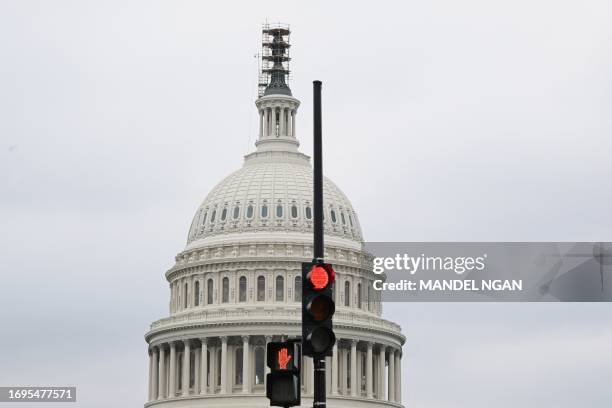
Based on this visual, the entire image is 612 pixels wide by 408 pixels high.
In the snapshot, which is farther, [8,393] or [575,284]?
[8,393]

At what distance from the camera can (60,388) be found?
102 metres

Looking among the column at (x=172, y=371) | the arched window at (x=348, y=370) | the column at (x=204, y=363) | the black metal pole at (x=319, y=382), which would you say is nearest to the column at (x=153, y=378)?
the column at (x=172, y=371)

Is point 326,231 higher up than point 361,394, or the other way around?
point 326,231

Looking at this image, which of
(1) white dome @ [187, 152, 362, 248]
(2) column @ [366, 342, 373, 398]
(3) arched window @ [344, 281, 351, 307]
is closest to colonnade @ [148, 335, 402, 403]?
(2) column @ [366, 342, 373, 398]

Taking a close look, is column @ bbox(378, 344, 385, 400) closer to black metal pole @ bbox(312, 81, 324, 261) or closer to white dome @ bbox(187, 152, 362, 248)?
white dome @ bbox(187, 152, 362, 248)

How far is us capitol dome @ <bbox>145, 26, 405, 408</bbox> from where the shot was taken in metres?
148

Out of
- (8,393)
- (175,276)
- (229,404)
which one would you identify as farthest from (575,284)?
(175,276)

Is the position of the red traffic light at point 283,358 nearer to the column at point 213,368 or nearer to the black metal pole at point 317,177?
the black metal pole at point 317,177

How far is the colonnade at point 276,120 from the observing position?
162500mm

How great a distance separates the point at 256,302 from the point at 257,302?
0.52 ft

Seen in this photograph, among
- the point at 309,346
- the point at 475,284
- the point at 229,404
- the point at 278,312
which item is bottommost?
the point at 309,346

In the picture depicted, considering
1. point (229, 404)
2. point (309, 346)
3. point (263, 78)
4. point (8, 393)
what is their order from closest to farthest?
point (309, 346), point (8, 393), point (229, 404), point (263, 78)

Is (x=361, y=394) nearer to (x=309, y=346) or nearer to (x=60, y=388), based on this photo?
(x=60, y=388)

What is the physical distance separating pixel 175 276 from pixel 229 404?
1878cm
